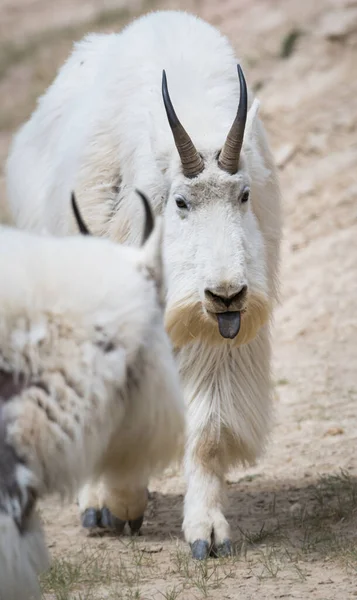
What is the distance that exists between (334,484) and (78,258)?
8.97 feet

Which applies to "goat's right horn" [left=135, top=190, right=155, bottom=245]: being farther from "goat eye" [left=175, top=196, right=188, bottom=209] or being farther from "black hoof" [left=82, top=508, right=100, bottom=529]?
"black hoof" [left=82, top=508, right=100, bottom=529]

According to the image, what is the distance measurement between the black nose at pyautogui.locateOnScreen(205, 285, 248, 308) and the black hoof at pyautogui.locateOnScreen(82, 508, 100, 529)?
1.51m

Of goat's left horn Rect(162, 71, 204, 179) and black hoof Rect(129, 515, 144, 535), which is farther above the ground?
goat's left horn Rect(162, 71, 204, 179)

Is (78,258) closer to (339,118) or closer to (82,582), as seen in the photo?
(82,582)

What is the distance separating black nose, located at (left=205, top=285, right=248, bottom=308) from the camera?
15.3ft

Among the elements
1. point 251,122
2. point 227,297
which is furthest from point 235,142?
point 227,297

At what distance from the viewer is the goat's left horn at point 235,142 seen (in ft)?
16.1

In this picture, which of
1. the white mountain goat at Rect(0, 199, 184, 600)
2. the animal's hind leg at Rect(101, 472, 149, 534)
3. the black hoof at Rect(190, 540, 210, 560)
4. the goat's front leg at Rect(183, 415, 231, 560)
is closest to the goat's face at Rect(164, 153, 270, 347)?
the goat's front leg at Rect(183, 415, 231, 560)

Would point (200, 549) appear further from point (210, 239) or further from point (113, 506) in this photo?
point (210, 239)

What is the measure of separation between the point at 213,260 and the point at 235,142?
57 cm

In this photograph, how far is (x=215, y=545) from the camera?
4949mm

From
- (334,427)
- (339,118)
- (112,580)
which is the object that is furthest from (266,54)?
(112,580)

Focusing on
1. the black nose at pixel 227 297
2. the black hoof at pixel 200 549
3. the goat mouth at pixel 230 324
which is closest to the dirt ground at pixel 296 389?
the black hoof at pixel 200 549

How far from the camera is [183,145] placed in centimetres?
491
